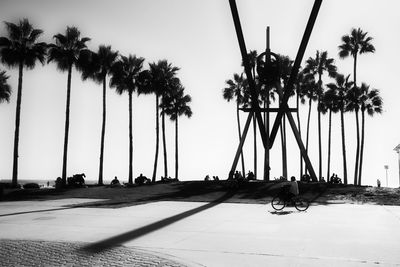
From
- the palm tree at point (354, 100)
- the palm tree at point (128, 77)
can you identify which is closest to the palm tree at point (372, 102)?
the palm tree at point (354, 100)

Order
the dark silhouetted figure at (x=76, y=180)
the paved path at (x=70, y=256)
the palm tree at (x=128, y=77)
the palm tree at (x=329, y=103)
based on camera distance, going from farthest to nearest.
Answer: the palm tree at (x=329, y=103) → the palm tree at (x=128, y=77) → the dark silhouetted figure at (x=76, y=180) → the paved path at (x=70, y=256)

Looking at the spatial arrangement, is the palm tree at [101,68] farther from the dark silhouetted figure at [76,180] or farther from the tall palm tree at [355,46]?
the tall palm tree at [355,46]

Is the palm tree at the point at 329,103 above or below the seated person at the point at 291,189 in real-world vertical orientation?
above

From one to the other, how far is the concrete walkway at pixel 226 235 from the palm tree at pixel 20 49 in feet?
80.1

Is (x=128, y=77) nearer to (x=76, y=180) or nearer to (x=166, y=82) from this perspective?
(x=166, y=82)

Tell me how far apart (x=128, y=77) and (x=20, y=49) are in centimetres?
1137

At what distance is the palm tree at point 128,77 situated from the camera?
42.5 metres

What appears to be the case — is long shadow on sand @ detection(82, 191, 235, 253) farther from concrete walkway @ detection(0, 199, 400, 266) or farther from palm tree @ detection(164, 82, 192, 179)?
palm tree @ detection(164, 82, 192, 179)

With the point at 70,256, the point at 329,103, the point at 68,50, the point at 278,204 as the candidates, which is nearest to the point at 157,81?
the point at 68,50

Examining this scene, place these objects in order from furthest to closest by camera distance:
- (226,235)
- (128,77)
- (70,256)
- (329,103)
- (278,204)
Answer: (329,103) < (128,77) < (278,204) < (226,235) < (70,256)

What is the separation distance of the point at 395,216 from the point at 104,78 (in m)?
32.2

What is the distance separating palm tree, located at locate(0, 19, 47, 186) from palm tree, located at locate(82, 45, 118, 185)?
14.7ft

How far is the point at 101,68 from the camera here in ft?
136

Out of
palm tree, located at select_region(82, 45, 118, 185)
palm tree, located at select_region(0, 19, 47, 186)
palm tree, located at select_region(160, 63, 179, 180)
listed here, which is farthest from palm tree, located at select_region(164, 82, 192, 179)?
palm tree, located at select_region(0, 19, 47, 186)
